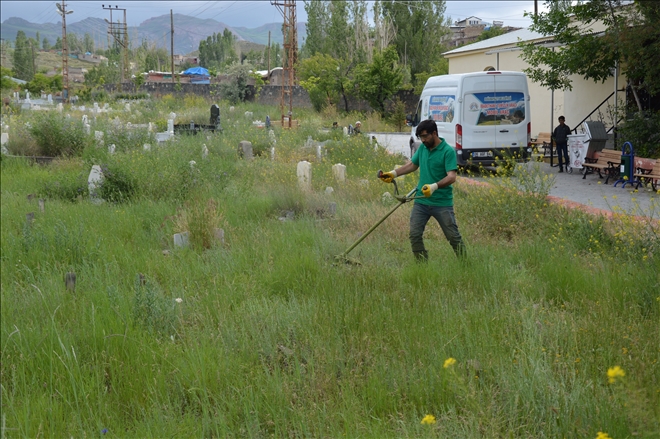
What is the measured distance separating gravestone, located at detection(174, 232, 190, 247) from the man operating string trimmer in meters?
2.73

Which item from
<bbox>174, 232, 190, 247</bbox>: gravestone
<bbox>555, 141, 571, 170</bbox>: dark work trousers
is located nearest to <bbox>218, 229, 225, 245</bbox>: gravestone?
<bbox>174, 232, 190, 247</bbox>: gravestone

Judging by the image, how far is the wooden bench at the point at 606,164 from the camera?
15.6 meters

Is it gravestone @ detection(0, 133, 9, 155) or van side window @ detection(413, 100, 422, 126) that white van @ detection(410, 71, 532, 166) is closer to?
van side window @ detection(413, 100, 422, 126)

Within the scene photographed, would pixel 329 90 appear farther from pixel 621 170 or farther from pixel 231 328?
pixel 231 328

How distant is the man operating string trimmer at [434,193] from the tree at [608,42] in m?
8.50

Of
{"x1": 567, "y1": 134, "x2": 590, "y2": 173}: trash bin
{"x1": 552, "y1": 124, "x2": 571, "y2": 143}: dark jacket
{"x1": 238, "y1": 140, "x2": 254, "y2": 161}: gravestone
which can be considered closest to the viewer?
{"x1": 567, "y1": 134, "x2": 590, "y2": 173}: trash bin

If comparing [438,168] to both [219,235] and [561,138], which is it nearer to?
[219,235]

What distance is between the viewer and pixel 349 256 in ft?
25.9

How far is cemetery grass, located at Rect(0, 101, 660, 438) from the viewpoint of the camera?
4.03 metres

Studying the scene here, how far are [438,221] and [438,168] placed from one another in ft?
1.94

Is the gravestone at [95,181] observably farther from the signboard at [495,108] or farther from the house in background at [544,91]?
the house in background at [544,91]

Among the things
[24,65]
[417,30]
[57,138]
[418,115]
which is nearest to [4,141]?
[57,138]

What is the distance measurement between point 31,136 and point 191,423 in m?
16.7

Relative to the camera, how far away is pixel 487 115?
17391 mm
